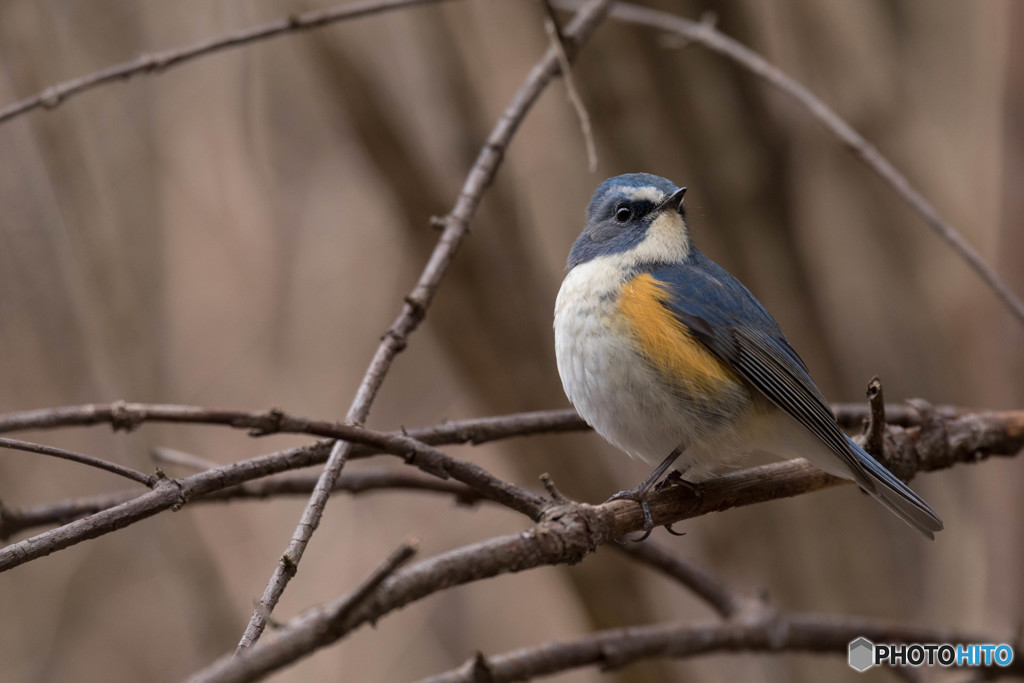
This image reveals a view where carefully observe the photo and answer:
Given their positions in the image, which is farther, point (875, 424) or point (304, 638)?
point (875, 424)

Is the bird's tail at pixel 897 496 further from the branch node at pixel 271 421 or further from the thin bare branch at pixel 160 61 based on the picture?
the thin bare branch at pixel 160 61

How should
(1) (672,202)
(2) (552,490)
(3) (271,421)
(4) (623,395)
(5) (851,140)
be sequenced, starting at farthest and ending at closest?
(5) (851,140), (1) (672,202), (4) (623,395), (2) (552,490), (3) (271,421)

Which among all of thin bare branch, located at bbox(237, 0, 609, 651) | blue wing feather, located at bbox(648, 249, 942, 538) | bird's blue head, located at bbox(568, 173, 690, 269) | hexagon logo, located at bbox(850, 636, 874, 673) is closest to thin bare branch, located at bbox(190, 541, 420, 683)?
thin bare branch, located at bbox(237, 0, 609, 651)

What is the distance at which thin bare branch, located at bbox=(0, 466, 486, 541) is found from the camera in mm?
2098

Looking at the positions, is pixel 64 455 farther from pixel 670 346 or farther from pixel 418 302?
pixel 670 346

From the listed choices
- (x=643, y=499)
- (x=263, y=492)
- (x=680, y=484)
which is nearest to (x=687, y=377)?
(x=680, y=484)

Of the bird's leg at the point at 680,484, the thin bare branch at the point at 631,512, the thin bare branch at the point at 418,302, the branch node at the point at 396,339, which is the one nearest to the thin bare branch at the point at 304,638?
the thin bare branch at the point at 631,512

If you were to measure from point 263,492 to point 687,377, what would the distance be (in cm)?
119

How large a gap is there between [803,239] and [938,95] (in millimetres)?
1683

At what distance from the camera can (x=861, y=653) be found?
9.32 ft

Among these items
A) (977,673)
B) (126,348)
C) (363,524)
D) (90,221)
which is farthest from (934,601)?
(90,221)

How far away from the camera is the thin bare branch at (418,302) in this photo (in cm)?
128

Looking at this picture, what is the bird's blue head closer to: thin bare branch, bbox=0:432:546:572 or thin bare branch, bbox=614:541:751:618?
thin bare branch, bbox=614:541:751:618

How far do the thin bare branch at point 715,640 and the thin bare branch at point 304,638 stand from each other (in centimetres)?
129
